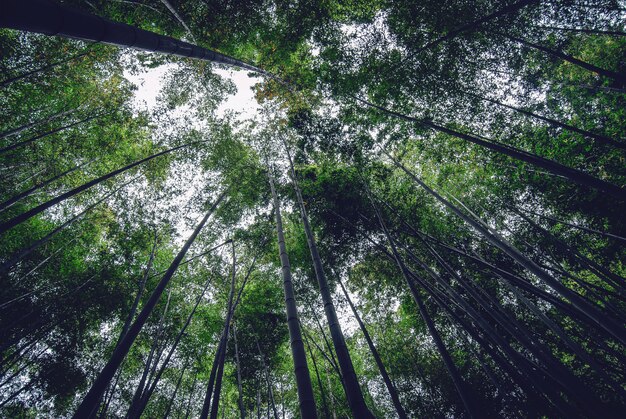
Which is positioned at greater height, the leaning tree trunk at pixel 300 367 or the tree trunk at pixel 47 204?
the tree trunk at pixel 47 204

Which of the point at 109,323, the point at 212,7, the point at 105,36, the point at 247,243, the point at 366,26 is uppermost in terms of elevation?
the point at 212,7

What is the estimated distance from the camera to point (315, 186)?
269 inches

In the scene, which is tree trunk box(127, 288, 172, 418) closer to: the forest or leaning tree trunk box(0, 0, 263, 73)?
the forest

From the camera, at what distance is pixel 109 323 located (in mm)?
7578

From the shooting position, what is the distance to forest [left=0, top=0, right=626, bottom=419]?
5.45 meters

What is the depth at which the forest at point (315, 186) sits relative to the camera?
215 inches

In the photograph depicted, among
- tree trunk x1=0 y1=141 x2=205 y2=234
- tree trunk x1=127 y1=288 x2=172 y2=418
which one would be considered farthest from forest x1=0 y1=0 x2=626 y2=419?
tree trunk x1=0 y1=141 x2=205 y2=234

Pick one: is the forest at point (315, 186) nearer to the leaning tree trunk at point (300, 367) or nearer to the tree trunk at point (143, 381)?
the tree trunk at point (143, 381)

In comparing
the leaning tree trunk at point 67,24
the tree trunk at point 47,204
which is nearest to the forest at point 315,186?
the tree trunk at point 47,204

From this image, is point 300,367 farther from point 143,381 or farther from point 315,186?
point 315,186

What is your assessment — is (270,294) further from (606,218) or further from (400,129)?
(606,218)

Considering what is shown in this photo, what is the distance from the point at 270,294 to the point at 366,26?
7163mm

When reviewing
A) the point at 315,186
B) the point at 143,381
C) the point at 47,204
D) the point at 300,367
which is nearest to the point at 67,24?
the point at 47,204

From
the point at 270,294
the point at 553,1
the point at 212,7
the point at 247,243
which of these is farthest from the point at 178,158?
the point at 553,1
